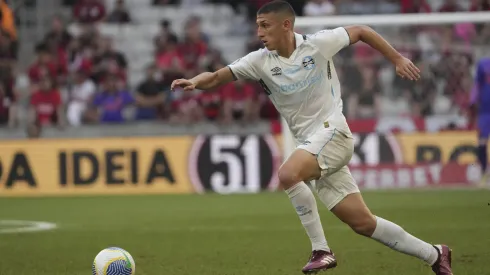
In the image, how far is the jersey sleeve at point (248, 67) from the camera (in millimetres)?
8016

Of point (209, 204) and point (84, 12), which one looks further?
point (84, 12)

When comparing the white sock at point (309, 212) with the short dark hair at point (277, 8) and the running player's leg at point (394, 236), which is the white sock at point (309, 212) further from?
the short dark hair at point (277, 8)

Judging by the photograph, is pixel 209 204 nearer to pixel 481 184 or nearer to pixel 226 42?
pixel 481 184

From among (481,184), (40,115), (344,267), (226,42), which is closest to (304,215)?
(344,267)

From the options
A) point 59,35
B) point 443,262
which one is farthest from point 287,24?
point 59,35

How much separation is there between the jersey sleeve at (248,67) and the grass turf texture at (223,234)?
1667 millimetres

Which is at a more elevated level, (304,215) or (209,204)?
(304,215)

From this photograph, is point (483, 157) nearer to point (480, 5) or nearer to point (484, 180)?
point (484, 180)

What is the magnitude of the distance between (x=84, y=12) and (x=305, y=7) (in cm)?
521

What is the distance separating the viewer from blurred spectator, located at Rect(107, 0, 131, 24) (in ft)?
77.4

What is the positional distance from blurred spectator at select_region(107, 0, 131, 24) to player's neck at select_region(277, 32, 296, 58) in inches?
631

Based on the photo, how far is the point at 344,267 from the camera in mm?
8711

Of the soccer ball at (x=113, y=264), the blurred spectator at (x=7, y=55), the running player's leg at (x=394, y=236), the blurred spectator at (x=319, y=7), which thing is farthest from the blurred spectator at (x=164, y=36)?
the running player's leg at (x=394, y=236)

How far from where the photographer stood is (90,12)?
23.4 m
